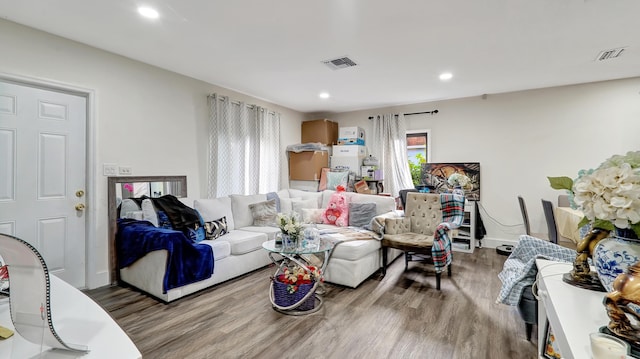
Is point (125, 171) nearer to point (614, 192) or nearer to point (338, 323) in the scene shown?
point (338, 323)

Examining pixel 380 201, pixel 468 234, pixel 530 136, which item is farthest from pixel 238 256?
pixel 530 136

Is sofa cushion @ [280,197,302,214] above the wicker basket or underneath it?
above

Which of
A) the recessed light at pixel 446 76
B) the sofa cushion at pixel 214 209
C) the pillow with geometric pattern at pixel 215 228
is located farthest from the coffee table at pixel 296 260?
the recessed light at pixel 446 76

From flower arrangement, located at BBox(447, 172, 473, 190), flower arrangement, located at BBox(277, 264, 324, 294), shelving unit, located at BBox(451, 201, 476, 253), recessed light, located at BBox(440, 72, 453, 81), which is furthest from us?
flower arrangement, located at BBox(447, 172, 473, 190)

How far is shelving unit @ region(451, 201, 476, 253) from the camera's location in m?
4.59

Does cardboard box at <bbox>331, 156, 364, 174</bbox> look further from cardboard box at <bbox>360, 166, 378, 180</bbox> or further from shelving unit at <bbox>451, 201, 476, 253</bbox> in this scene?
shelving unit at <bbox>451, 201, 476, 253</bbox>

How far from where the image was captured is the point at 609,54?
123 inches

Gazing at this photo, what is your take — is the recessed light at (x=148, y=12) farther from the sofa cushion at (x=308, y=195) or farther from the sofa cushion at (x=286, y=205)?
the sofa cushion at (x=308, y=195)

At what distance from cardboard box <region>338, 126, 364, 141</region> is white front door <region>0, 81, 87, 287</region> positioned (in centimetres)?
398

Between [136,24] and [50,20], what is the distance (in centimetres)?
70

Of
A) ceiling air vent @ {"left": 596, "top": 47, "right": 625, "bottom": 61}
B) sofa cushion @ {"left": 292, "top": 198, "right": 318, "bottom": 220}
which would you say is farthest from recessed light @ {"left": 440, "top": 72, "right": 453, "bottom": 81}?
sofa cushion @ {"left": 292, "top": 198, "right": 318, "bottom": 220}

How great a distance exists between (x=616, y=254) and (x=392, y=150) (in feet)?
15.2

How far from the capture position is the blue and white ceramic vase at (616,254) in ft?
3.06

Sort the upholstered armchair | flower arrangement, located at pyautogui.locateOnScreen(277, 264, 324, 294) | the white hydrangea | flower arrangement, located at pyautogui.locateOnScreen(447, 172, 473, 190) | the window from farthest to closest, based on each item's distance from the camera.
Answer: the window < flower arrangement, located at pyautogui.locateOnScreen(447, 172, 473, 190) < the upholstered armchair < flower arrangement, located at pyautogui.locateOnScreen(277, 264, 324, 294) < the white hydrangea
